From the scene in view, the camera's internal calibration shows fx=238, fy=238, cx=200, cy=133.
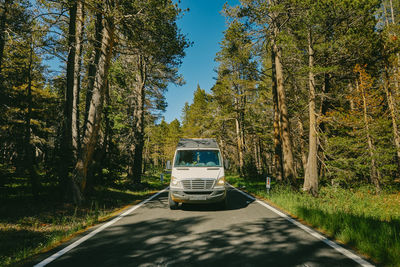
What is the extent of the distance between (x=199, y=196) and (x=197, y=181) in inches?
18.3

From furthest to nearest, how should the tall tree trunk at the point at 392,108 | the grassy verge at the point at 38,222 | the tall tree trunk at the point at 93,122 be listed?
the tall tree trunk at the point at 392,108, the tall tree trunk at the point at 93,122, the grassy verge at the point at 38,222

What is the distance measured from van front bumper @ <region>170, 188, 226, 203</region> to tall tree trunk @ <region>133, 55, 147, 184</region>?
9.10 m

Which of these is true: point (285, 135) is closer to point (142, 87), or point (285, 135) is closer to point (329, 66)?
point (329, 66)

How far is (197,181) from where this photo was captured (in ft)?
24.8

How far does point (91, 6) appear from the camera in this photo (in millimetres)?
7500

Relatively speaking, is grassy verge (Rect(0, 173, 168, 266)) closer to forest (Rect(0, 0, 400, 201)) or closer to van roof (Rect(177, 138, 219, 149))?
forest (Rect(0, 0, 400, 201))

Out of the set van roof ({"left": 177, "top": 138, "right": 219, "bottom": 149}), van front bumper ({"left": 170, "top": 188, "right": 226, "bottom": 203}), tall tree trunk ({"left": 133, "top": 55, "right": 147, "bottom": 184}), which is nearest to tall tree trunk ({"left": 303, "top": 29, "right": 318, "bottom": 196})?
van roof ({"left": 177, "top": 138, "right": 219, "bottom": 149})

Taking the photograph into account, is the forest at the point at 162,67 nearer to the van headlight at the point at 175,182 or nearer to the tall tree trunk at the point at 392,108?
the tall tree trunk at the point at 392,108

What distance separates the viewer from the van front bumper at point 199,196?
294 inches

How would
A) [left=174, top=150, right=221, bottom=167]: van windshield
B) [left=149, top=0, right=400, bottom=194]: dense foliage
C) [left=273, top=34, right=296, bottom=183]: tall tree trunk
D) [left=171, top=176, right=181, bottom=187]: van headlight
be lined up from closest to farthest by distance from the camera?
[left=171, top=176, right=181, bottom=187]: van headlight → [left=174, top=150, right=221, bottom=167]: van windshield → [left=149, top=0, right=400, bottom=194]: dense foliage → [left=273, top=34, right=296, bottom=183]: tall tree trunk

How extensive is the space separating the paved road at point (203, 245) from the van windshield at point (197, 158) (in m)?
2.21

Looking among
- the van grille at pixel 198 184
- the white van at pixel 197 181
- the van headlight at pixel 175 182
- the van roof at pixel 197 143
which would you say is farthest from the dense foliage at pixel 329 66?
the van headlight at pixel 175 182

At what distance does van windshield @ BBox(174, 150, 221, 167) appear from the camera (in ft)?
27.6

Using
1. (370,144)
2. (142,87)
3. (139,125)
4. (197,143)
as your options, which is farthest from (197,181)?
(370,144)
